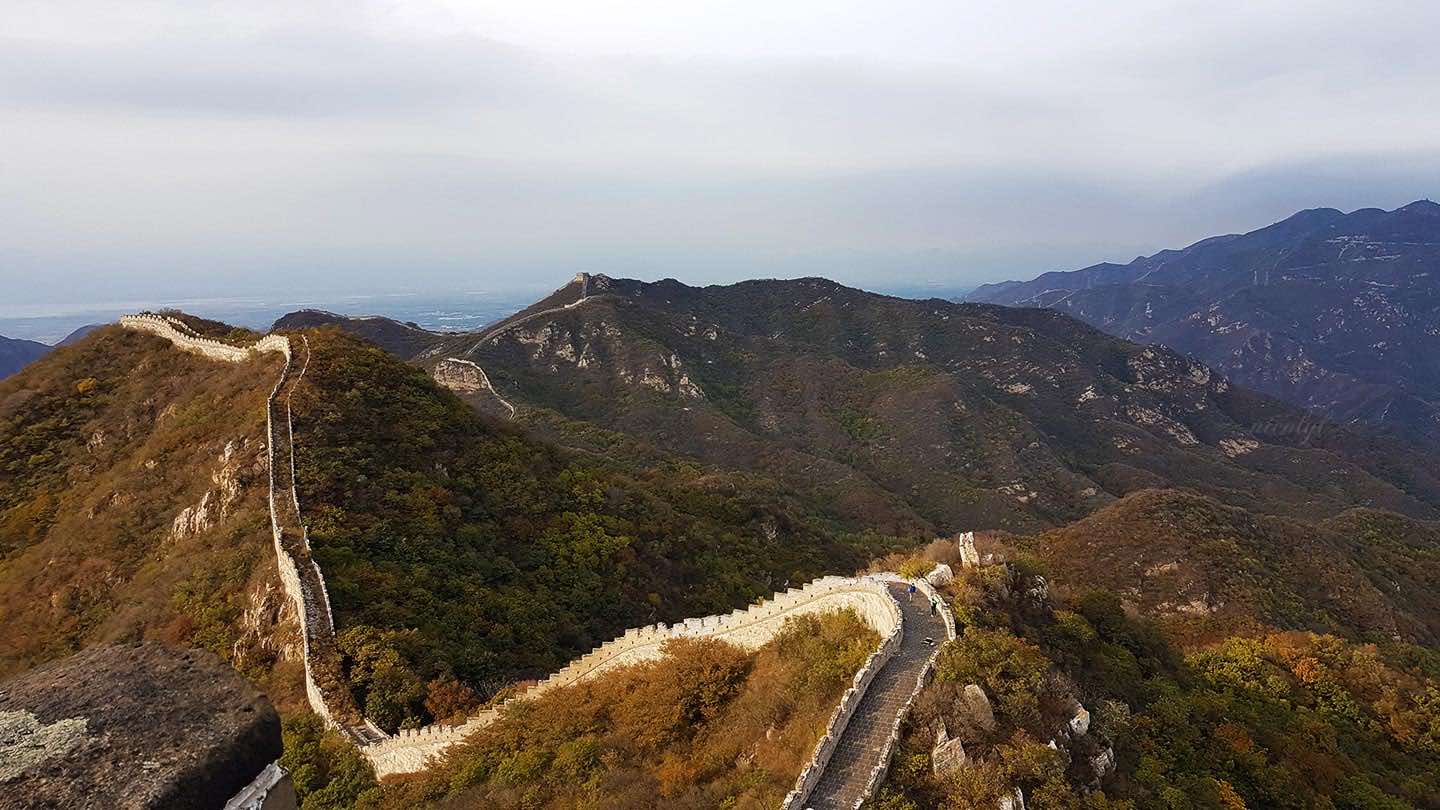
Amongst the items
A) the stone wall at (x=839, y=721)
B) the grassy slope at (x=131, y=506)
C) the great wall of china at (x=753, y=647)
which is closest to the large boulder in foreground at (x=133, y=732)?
the stone wall at (x=839, y=721)

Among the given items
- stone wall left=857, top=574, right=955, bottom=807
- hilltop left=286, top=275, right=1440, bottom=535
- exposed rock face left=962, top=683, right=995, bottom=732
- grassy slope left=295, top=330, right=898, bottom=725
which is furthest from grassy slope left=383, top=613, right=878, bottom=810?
hilltop left=286, top=275, right=1440, bottom=535

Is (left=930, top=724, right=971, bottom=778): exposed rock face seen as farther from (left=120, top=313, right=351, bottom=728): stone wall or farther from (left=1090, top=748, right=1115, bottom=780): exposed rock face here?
(left=120, top=313, right=351, bottom=728): stone wall

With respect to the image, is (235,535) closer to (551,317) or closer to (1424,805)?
(1424,805)

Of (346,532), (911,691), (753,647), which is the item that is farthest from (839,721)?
(346,532)

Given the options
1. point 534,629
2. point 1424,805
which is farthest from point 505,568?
point 1424,805

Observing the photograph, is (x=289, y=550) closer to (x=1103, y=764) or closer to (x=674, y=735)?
(x=674, y=735)

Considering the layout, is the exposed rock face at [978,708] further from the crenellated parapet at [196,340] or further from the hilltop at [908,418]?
the hilltop at [908,418]
